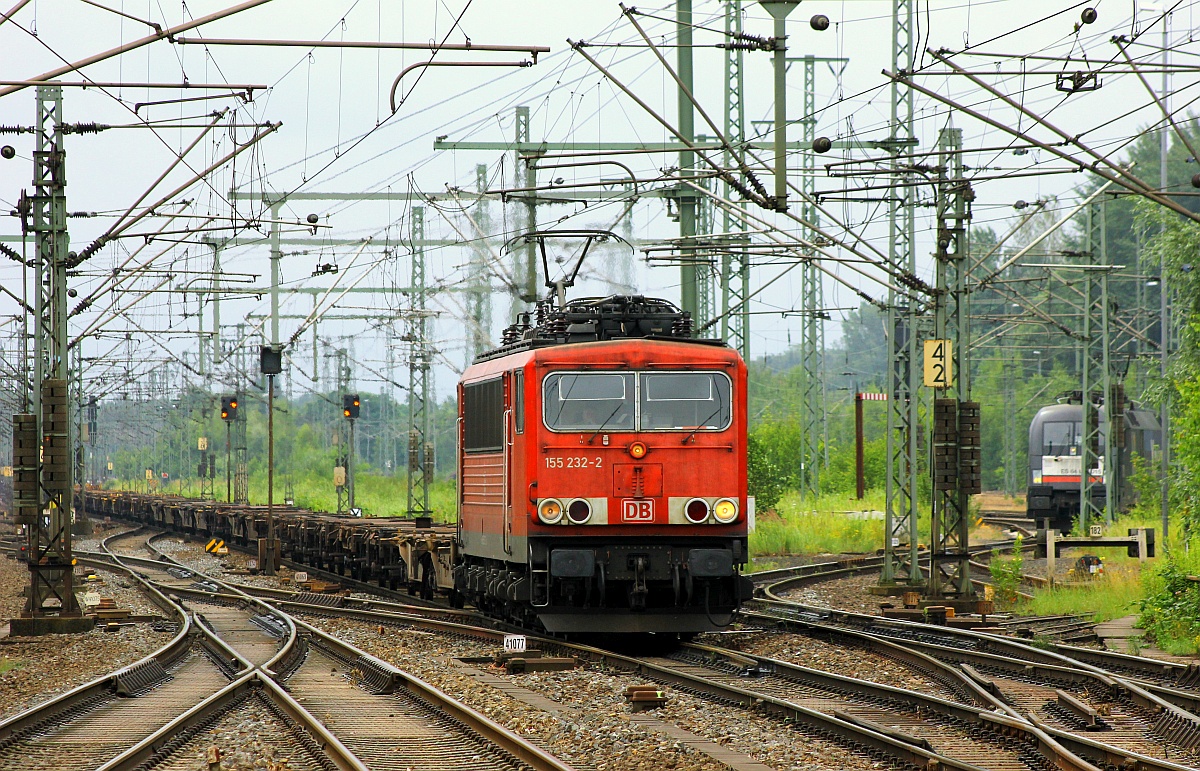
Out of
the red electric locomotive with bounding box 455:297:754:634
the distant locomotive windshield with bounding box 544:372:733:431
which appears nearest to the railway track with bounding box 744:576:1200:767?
the red electric locomotive with bounding box 455:297:754:634

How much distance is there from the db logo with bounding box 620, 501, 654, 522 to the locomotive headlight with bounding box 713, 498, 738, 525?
0.71 meters

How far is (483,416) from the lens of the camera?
18.1 meters

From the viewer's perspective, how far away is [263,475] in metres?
82.7

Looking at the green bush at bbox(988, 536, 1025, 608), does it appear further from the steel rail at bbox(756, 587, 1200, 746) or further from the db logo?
the db logo

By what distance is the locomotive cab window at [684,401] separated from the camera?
51.7 ft

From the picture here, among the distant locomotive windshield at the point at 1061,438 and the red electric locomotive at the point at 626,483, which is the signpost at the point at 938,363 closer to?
Answer: the red electric locomotive at the point at 626,483

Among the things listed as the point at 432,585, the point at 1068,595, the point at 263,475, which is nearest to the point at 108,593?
the point at 432,585

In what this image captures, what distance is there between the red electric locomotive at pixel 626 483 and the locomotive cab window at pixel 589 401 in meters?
0.01

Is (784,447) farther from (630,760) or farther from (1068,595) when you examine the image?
(630,760)

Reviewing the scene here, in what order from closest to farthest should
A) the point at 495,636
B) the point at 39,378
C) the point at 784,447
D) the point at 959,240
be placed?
the point at 495,636 < the point at 959,240 < the point at 39,378 < the point at 784,447

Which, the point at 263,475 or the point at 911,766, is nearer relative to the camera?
the point at 911,766

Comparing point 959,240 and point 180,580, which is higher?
point 959,240

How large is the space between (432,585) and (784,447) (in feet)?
102

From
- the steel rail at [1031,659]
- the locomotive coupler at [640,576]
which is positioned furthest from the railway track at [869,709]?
the steel rail at [1031,659]
